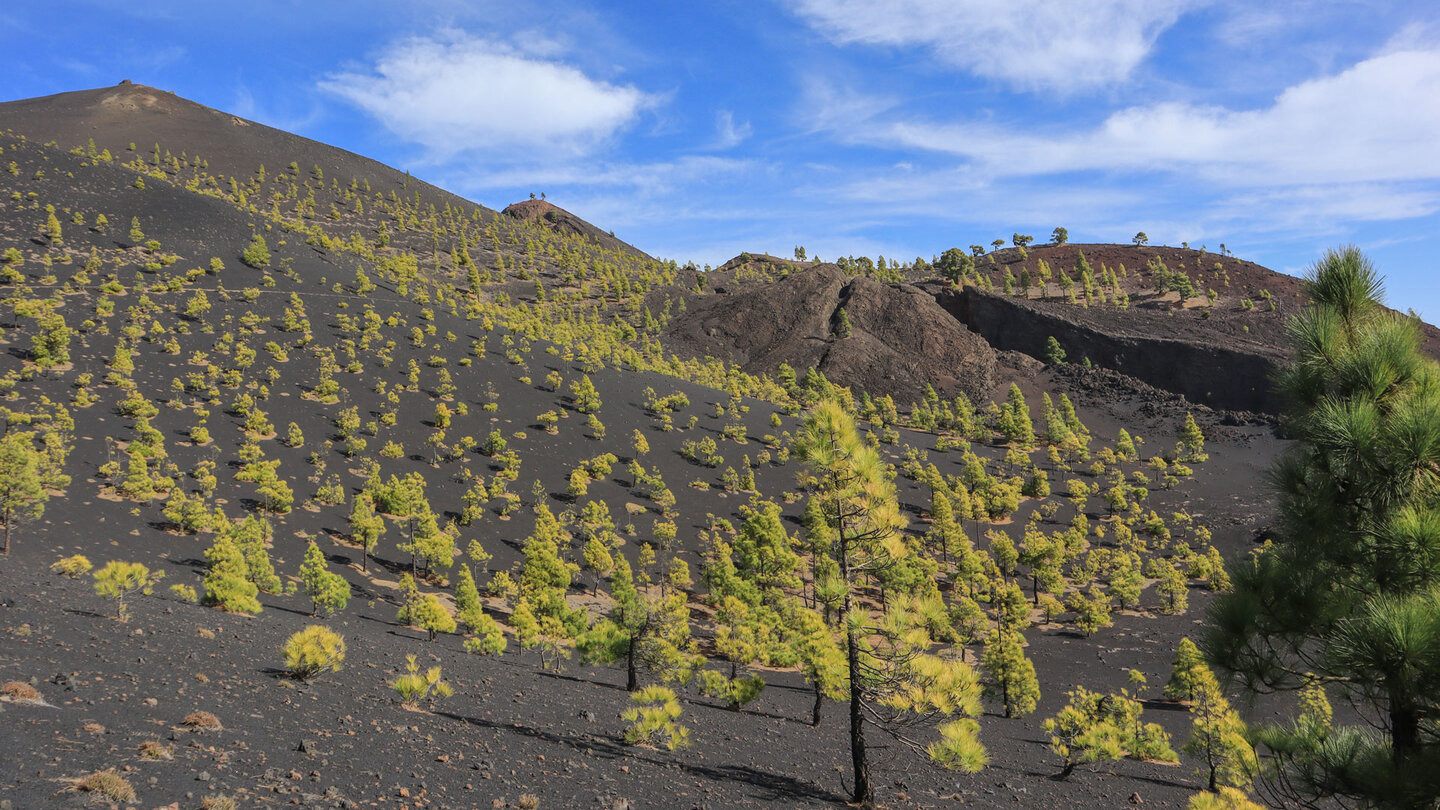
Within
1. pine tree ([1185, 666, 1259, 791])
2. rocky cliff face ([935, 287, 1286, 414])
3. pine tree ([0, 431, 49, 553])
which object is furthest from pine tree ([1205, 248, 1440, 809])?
rocky cliff face ([935, 287, 1286, 414])

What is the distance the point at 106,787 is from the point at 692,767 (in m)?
10.1

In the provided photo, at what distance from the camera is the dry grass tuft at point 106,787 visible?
Result: 286 inches

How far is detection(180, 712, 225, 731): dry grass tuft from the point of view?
1021 cm

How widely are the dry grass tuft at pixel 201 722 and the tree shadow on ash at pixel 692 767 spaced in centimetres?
525

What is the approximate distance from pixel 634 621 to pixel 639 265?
159 metres

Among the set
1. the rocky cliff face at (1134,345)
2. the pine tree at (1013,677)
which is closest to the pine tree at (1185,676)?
the pine tree at (1013,677)

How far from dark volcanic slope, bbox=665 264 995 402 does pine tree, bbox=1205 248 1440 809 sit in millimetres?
111884

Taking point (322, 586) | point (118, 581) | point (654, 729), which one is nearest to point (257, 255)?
point (322, 586)

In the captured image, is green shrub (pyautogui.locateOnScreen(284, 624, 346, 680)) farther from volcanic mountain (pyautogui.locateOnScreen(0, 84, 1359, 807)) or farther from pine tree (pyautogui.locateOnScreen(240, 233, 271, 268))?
pine tree (pyautogui.locateOnScreen(240, 233, 271, 268))

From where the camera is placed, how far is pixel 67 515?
33500 mm

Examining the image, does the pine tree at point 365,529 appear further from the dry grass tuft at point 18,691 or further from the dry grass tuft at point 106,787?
the dry grass tuft at point 106,787

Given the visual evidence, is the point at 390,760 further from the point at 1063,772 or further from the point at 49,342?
the point at 49,342

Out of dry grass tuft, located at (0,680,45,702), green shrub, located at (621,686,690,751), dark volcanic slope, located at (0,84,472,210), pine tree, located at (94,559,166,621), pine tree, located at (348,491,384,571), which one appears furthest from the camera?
dark volcanic slope, located at (0,84,472,210)

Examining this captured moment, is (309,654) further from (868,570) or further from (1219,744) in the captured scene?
(1219,744)
